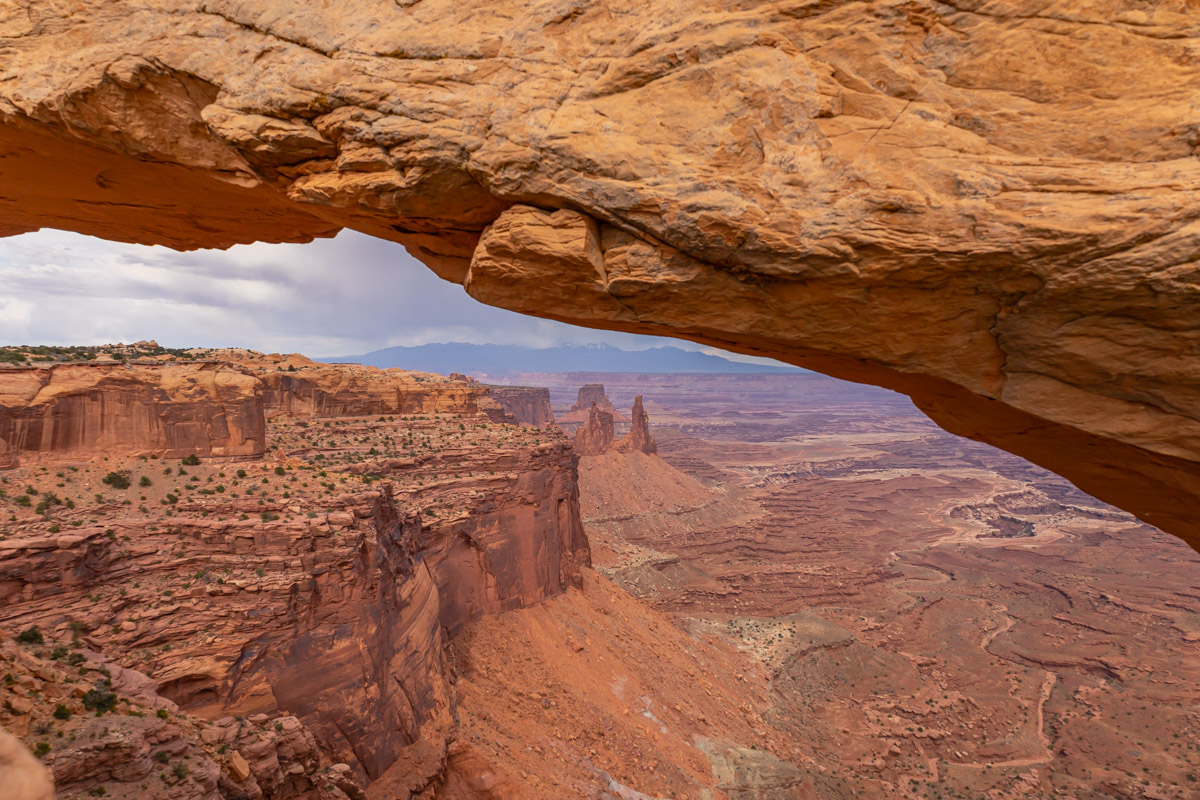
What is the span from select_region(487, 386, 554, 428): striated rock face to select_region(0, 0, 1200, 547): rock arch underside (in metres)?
97.0

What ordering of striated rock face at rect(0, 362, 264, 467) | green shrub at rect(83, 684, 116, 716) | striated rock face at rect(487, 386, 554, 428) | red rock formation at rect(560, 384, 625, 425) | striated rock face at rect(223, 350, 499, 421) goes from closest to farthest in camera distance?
green shrub at rect(83, 684, 116, 716), striated rock face at rect(0, 362, 264, 467), striated rock face at rect(223, 350, 499, 421), striated rock face at rect(487, 386, 554, 428), red rock formation at rect(560, 384, 625, 425)

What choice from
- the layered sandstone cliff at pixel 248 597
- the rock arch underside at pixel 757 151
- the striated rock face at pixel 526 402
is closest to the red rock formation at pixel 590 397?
the striated rock face at pixel 526 402

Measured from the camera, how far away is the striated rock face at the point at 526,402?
347ft

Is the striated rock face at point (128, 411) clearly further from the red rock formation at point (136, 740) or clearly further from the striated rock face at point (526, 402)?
the striated rock face at point (526, 402)

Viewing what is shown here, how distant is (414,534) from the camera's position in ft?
76.9

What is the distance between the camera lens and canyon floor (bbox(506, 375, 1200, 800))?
27.2 meters

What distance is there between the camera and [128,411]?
62.6 feet

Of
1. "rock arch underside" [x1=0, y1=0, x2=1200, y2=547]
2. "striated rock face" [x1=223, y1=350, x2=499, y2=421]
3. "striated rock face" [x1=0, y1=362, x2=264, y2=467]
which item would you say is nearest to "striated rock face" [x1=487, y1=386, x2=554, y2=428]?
"striated rock face" [x1=223, y1=350, x2=499, y2=421]

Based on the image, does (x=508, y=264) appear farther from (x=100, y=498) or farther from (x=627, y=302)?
(x=100, y=498)

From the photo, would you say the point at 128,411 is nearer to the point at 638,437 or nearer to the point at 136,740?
the point at 136,740

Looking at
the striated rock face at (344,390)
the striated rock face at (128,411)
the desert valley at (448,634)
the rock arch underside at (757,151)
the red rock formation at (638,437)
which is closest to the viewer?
the rock arch underside at (757,151)

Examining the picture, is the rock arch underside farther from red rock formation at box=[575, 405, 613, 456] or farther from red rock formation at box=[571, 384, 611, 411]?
red rock formation at box=[571, 384, 611, 411]

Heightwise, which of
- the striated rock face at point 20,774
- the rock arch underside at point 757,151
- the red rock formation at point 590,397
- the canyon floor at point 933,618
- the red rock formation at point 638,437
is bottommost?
the canyon floor at point 933,618

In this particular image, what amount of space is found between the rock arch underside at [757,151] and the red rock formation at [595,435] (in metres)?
78.0
